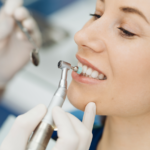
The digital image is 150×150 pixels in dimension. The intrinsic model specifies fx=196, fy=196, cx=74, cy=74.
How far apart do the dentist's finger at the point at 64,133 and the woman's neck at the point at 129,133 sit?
279 millimetres

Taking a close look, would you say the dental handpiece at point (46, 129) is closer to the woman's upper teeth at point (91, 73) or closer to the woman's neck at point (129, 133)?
the woman's upper teeth at point (91, 73)

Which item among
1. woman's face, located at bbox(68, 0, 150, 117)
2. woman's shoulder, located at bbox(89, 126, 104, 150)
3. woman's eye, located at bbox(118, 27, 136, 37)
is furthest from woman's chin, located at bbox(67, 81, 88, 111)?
woman's shoulder, located at bbox(89, 126, 104, 150)

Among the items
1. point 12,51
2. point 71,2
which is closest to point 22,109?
point 12,51

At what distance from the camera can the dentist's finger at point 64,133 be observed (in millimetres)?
492

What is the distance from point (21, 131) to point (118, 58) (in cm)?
34

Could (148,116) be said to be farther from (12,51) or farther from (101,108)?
(12,51)

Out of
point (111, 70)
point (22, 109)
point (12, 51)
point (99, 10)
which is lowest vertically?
point (22, 109)

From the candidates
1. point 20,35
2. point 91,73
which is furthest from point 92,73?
point 20,35

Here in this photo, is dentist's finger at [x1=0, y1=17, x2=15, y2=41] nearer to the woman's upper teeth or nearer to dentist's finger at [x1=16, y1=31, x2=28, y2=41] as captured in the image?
dentist's finger at [x1=16, y1=31, x2=28, y2=41]

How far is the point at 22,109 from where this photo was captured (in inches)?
60.6

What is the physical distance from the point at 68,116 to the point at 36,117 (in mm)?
89

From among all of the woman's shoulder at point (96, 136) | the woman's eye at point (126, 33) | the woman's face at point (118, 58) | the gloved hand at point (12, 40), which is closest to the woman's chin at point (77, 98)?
the woman's face at point (118, 58)

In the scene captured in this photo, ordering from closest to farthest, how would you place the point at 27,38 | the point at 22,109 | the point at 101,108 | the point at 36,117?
1. the point at 36,117
2. the point at 101,108
3. the point at 27,38
4. the point at 22,109

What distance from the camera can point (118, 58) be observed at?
1.90 feet
